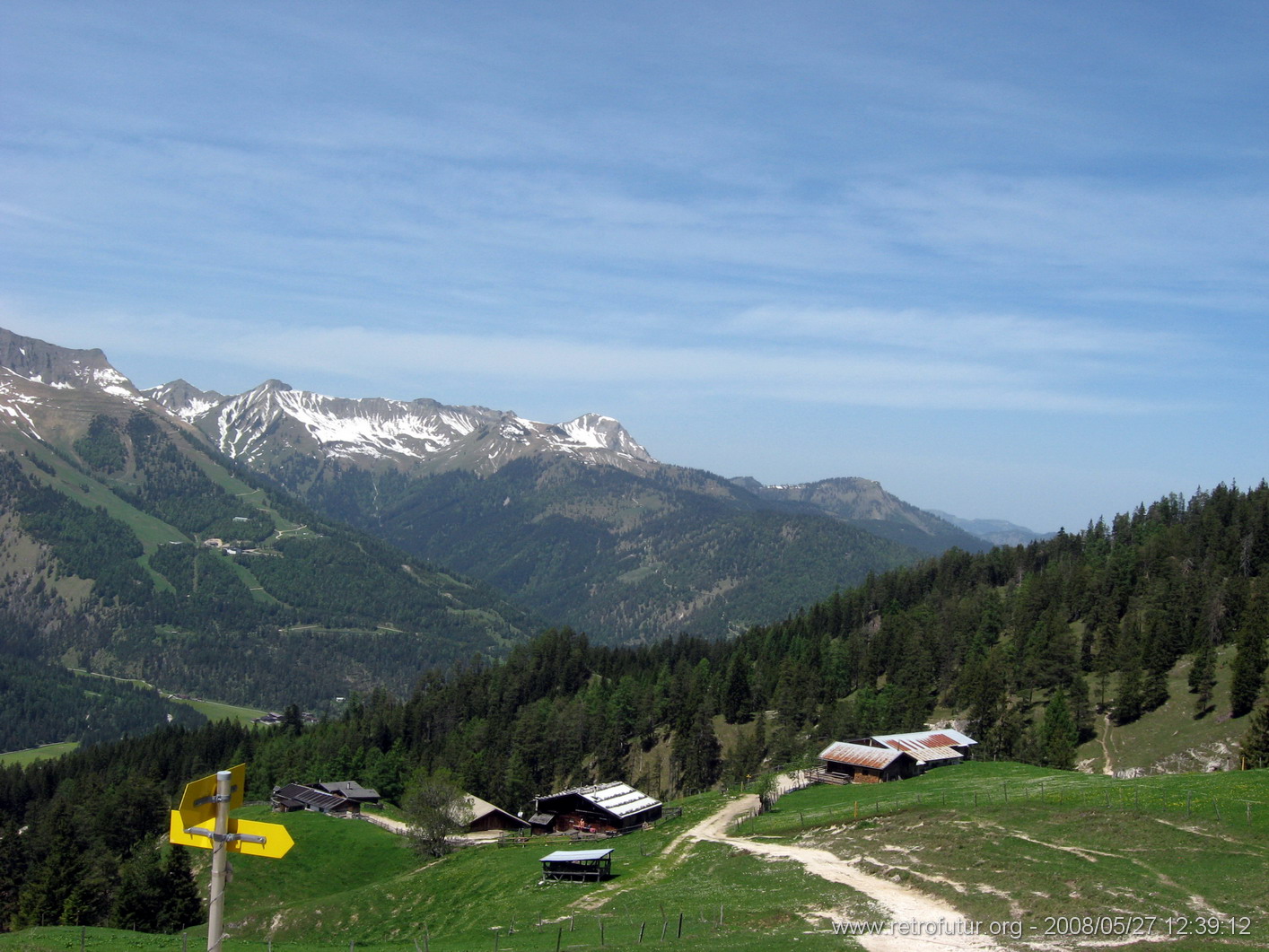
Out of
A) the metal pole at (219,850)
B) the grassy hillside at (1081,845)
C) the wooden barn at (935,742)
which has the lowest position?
the wooden barn at (935,742)

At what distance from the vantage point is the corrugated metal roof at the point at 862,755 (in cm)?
8944

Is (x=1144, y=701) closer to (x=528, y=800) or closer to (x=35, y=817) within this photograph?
(x=528, y=800)

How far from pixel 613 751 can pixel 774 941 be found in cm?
11007

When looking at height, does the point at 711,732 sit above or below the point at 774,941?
below

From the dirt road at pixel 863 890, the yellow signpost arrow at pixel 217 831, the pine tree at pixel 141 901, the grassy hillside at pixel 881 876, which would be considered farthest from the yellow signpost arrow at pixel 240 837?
the pine tree at pixel 141 901

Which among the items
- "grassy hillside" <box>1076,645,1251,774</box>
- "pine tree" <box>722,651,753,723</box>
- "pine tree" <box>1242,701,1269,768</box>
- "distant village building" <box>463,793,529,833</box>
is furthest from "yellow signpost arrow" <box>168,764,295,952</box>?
"pine tree" <box>722,651,753,723</box>

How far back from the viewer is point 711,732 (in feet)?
441

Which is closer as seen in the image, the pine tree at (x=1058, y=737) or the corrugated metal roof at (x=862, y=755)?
the corrugated metal roof at (x=862, y=755)

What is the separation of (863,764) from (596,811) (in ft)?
88.3

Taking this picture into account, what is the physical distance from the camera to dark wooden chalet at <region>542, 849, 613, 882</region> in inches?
2298

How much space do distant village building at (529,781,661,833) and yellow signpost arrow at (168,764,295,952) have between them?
77.8 m

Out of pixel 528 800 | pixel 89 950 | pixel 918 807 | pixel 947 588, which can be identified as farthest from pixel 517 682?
pixel 89 950

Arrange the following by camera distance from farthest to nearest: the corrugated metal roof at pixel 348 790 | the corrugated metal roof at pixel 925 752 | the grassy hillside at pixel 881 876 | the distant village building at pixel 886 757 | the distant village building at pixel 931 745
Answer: the corrugated metal roof at pixel 348 790 < the distant village building at pixel 931 745 < the corrugated metal roof at pixel 925 752 < the distant village building at pixel 886 757 < the grassy hillside at pixel 881 876

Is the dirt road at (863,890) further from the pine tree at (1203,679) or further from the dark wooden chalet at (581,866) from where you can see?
the pine tree at (1203,679)
